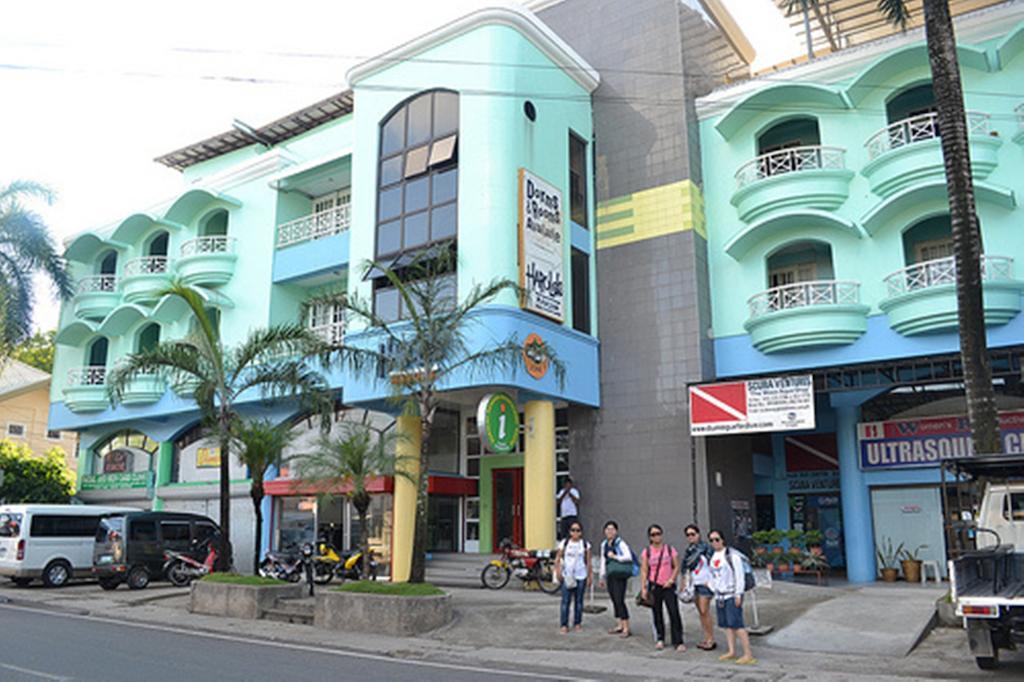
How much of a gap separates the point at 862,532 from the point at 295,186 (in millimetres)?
19282

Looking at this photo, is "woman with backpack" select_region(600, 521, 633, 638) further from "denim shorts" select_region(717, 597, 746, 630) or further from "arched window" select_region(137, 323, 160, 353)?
"arched window" select_region(137, 323, 160, 353)

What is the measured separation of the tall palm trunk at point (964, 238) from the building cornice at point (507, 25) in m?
9.85

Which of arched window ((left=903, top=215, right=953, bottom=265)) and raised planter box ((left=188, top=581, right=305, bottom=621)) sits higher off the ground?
arched window ((left=903, top=215, right=953, bottom=265))

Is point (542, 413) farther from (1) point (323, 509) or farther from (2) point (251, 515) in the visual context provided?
(2) point (251, 515)

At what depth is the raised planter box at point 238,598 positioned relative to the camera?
16375 mm

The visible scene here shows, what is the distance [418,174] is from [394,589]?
11.2m

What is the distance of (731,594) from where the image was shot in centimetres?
1138

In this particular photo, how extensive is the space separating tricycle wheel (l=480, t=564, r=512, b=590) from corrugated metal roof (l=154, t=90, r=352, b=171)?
54.8 feet

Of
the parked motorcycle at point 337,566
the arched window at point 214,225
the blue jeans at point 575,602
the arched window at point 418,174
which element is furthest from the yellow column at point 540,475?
the arched window at point 214,225

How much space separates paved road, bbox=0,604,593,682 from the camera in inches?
380

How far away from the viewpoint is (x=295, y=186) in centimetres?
2775

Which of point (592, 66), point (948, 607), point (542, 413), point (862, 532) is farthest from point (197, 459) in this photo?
point (948, 607)

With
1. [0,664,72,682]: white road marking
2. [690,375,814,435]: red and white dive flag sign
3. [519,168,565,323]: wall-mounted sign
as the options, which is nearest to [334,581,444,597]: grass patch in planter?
[0,664,72,682]: white road marking

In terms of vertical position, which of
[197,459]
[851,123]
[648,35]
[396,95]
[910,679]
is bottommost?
[910,679]
